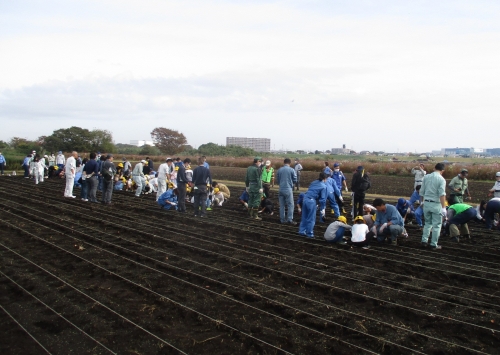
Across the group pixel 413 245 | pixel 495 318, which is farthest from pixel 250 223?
pixel 495 318

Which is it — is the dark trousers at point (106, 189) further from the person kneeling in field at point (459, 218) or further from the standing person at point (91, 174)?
the person kneeling in field at point (459, 218)

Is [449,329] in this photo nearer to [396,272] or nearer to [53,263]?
[396,272]

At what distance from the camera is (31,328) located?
562 cm

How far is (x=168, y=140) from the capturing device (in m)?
71.3

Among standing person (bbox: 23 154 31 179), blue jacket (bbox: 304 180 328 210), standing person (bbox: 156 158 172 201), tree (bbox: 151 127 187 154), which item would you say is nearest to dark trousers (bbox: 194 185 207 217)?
standing person (bbox: 156 158 172 201)

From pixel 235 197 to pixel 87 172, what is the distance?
644 centimetres

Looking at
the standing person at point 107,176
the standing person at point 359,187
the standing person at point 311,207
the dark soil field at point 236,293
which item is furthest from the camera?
the standing person at point 107,176

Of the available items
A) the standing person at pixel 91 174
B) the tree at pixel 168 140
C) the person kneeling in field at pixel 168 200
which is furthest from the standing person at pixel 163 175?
the tree at pixel 168 140

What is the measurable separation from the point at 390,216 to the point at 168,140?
62.9 m

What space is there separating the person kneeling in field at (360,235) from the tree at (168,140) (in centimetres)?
6205

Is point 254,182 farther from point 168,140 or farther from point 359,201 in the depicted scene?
point 168,140

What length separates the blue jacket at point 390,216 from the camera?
10.5 meters

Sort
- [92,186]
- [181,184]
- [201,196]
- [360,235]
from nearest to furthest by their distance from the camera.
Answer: [360,235]
[201,196]
[181,184]
[92,186]

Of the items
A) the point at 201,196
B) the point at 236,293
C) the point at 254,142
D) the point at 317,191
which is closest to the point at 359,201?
the point at 317,191
